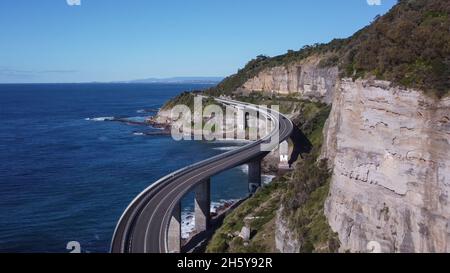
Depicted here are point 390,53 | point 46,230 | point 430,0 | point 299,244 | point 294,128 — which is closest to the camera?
point 390,53

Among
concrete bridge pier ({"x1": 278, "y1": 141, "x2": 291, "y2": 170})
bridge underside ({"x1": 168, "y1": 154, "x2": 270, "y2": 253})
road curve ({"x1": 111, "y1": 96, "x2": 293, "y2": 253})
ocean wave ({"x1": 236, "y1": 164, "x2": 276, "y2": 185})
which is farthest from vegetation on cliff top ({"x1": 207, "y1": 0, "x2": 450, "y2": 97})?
concrete bridge pier ({"x1": 278, "y1": 141, "x2": 291, "y2": 170})

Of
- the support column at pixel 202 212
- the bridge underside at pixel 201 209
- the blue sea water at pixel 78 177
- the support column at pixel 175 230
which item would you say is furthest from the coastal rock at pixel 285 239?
the blue sea water at pixel 78 177

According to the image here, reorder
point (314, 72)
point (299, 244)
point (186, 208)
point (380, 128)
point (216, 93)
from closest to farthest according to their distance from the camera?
1. point (380, 128)
2. point (299, 244)
3. point (186, 208)
4. point (314, 72)
5. point (216, 93)

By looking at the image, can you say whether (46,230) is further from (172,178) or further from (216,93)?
(216,93)

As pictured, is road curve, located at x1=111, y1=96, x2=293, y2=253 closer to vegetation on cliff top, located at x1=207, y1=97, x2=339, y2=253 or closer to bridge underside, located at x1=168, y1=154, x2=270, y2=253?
bridge underside, located at x1=168, y1=154, x2=270, y2=253

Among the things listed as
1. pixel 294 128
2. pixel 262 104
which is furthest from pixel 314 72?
pixel 294 128

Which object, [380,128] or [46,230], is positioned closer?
[380,128]

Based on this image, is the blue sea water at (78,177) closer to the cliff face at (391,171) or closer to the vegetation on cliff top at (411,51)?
the cliff face at (391,171)
